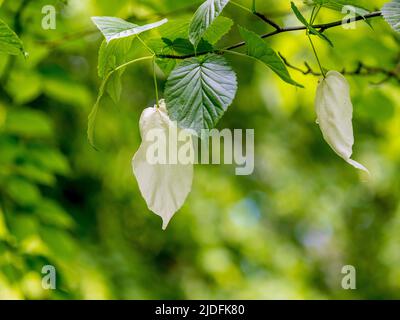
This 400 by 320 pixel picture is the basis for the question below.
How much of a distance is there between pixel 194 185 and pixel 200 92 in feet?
4.41

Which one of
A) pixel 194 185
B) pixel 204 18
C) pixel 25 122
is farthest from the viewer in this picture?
pixel 194 185

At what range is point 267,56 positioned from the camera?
1.13 feet

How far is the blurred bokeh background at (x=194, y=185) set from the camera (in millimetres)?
817

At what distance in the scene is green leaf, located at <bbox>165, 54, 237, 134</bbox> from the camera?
330 mm

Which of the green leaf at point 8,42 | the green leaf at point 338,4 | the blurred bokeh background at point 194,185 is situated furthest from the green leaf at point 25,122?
the green leaf at point 338,4

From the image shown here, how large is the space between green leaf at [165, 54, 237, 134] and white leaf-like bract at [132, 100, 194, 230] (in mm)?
11

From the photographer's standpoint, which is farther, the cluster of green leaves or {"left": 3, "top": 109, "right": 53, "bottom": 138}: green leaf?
{"left": 3, "top": 109, "right": 53, "bottom": 138}: green leaf

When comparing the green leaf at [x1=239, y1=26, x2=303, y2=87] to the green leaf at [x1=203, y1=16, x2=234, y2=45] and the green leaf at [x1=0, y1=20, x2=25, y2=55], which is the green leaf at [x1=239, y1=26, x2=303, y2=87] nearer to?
the green leaf at [x1=203, y1=16, x2=234, y2=45]

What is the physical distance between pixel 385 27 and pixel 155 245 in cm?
106

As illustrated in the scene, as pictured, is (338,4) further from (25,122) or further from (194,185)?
(194,185)

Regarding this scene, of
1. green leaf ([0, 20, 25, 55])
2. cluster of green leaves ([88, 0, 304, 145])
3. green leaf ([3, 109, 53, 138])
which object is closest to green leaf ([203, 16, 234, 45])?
cluster of green leaves ([88, 0, 304, 145])

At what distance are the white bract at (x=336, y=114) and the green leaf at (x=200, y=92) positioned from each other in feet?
0.18

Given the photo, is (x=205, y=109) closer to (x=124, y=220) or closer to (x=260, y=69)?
(x=260, y=69)

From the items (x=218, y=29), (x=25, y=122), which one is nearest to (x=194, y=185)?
(x=25, y=122)
